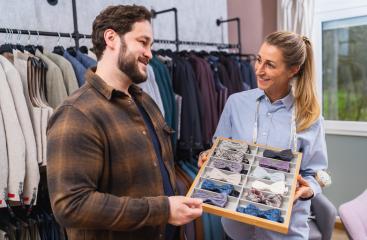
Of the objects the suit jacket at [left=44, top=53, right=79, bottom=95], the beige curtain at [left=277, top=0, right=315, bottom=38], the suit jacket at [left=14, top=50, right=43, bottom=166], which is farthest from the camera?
the beige curtain at [left=277, top=0, right=315, bottom=38]

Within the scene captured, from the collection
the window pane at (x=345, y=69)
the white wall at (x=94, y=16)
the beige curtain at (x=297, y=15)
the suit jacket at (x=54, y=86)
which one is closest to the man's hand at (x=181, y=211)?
the suit jacket at (x=54, y=86)

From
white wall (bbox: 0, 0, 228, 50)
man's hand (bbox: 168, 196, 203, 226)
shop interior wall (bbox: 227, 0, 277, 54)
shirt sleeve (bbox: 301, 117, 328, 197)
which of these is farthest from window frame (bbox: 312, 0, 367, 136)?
man's hand (bbox: 168, 196, 203, 226)

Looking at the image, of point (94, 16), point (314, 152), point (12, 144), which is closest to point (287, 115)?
point (314, 152)

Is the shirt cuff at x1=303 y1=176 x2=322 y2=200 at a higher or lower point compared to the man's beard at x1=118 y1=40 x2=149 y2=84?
lower

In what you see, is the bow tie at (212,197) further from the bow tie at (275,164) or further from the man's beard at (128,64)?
the man's beard at (128,64)

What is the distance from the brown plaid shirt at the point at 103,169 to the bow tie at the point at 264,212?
0.95ft

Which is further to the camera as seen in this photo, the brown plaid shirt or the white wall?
the white wall

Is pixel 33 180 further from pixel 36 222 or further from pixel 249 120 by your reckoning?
pixel 249 120

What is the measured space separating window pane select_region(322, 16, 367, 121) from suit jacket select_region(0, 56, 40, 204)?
2906mm

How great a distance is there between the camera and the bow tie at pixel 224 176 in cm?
126

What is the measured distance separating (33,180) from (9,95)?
405 millimetres

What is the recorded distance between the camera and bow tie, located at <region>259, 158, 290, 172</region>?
1295 millimetres

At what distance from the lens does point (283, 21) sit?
3287 mm

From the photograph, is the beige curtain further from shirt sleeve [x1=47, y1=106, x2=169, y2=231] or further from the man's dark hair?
shirt sleeve [x1=47, y1=106, x2=169, y2=231]
